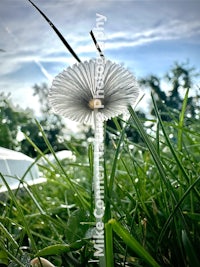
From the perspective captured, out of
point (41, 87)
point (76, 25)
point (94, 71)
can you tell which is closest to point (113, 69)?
point (94, 71)

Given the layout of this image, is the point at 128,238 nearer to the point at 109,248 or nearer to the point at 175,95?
the point at 109,248

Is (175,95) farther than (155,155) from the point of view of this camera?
Yes

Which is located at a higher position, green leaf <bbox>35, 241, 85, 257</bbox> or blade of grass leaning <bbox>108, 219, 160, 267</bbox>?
blade of grass leaning <bbox>108, 219, 160, 267</bbox>

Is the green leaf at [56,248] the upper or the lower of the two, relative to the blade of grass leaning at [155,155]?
lower

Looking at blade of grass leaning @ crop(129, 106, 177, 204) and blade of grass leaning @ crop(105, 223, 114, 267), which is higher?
blade of grass leaning @ crop(129, 106, 177, 204)

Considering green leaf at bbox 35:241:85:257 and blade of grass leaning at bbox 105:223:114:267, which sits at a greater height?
blade of grass leaning at bbox 105:223:114:267

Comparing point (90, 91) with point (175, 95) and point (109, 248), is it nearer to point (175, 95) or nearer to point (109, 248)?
point (109, 248)

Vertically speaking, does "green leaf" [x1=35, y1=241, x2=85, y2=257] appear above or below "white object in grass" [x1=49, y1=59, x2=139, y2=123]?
below

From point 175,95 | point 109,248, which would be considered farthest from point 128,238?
point 175,95

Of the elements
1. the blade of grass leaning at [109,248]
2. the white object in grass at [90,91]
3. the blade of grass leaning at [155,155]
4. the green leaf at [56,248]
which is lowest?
the green leaf at [56,248]

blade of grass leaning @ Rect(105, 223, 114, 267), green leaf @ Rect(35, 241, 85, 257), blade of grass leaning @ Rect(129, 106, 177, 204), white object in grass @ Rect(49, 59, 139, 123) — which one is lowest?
green leaf @ Rect(35, 241, 85, 257)

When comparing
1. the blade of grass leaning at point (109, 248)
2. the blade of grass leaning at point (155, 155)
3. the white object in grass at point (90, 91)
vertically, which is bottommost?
the blade of grass leaning at point (109, 248)
